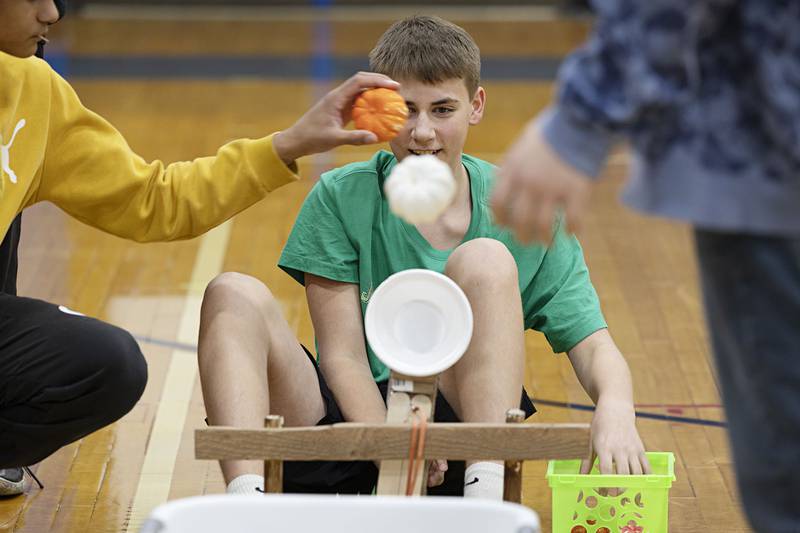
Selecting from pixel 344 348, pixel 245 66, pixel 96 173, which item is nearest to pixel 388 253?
pixel 344 348

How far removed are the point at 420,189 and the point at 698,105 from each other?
1.86 feet

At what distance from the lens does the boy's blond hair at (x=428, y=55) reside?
2.45 m

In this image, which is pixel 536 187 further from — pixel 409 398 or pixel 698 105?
pixel 409 398

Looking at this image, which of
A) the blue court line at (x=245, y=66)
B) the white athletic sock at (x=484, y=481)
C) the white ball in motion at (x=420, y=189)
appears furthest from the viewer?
the blue court line at (x=245, y=66)

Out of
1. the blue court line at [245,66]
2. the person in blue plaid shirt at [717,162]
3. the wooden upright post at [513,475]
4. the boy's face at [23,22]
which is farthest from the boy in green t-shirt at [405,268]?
the blue court line at [245,66]

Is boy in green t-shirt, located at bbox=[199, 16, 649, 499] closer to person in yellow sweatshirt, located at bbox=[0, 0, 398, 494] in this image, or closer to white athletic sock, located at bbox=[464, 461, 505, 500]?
white athletic sock, located at bbox=[464, 461, 505, 500]

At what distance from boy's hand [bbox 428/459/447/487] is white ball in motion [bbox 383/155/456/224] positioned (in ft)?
1.65

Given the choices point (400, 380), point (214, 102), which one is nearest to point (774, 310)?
point (400, 380)

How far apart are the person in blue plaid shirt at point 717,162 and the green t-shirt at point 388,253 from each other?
105cm

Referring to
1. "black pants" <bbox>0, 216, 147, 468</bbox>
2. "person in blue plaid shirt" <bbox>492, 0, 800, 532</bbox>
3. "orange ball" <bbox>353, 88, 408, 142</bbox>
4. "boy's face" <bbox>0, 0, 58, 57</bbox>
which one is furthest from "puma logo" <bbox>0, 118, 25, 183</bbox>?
"person in blue plaid shirt" <bbox>492, 0, 800, 532</bbox>

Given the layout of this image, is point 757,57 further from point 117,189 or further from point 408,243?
point 117,189

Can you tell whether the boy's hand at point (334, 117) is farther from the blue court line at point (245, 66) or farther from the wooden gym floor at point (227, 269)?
the blue court line at point (245, 66)

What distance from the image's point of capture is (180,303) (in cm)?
390

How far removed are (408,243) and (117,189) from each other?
54cm
